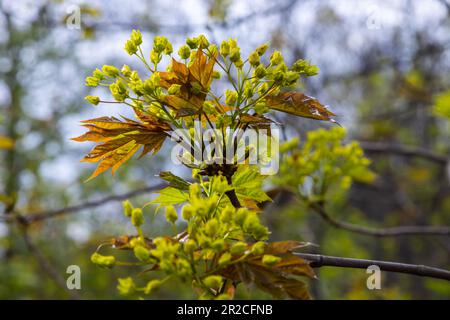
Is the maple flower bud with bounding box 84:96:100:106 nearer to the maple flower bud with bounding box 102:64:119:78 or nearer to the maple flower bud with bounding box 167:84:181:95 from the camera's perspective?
the maple flower bud with bounding box 102:64:119:78

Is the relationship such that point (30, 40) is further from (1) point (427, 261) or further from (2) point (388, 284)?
(1) point (427, 261)

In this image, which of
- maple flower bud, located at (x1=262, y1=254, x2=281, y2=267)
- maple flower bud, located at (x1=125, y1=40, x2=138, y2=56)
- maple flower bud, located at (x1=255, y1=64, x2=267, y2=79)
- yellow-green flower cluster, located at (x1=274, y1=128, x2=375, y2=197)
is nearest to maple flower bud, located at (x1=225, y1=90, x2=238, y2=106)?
maple flower bud, located at (x1=255, y1=64, x2=267, y2=79)

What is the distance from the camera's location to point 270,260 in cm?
105

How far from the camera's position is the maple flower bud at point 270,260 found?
1.05m

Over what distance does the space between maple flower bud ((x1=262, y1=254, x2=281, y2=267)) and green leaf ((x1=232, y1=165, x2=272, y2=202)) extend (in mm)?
230

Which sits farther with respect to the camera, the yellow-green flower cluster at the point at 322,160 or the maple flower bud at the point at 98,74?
the yellow-green flower cluster at the point at 322,160

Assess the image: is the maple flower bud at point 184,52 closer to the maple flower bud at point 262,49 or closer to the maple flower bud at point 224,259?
the maple flower bud at point 262,49

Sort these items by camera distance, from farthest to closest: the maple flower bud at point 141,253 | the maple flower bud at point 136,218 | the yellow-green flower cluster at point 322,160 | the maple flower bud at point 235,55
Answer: the yellow-green flower cluster at point 322,160 < the maple flower bud at point 235,55 < the maple flower bud at point 136,218 < the maple flower bud at point 141,253

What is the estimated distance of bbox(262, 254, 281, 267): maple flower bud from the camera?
1049 millimetres

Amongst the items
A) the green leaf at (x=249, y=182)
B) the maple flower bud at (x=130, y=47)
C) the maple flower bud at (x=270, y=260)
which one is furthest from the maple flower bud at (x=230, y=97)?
the maple flower bud at (x=270, y=260)

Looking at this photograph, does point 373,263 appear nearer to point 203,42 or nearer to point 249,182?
point 249,182

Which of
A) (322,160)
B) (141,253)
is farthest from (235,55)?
(322,160)

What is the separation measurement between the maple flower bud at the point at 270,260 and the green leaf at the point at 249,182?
0.76 feet

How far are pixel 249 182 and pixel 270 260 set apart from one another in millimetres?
272
